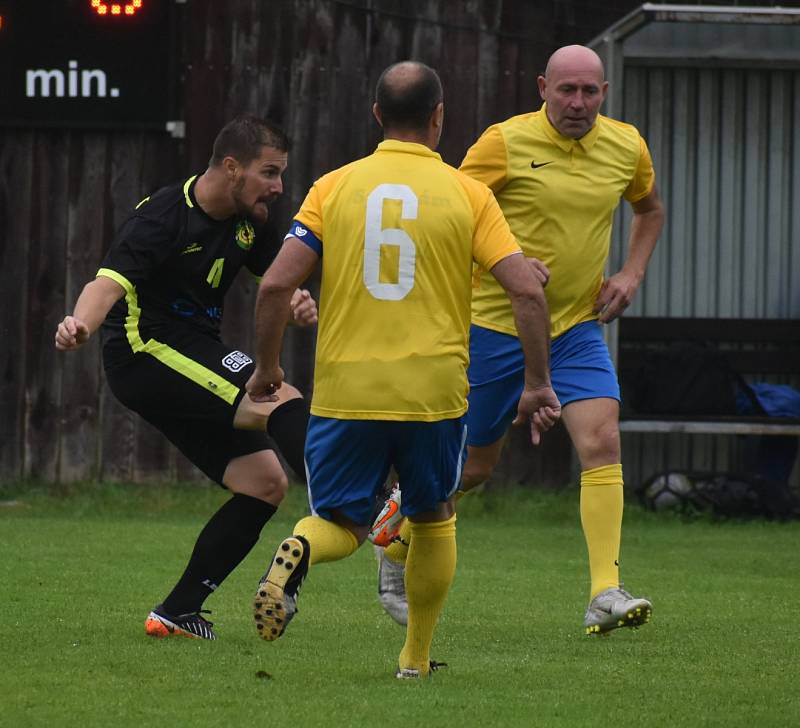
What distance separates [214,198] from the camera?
253 inches

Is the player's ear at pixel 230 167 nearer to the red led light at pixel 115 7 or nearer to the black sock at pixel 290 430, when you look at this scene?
the black sock at pixel 290 430

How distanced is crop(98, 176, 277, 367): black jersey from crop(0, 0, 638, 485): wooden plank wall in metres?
5.22

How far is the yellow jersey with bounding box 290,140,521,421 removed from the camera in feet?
16.4

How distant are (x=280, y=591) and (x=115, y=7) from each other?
7.02 meters

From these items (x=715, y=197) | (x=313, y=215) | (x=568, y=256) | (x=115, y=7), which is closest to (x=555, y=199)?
(x=568, y=256)

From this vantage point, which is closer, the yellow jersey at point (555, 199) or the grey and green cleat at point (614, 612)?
the grey and green cleat at point (614, 612)

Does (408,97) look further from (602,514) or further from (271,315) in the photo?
(602,514)

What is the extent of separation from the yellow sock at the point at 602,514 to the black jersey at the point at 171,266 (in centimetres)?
158

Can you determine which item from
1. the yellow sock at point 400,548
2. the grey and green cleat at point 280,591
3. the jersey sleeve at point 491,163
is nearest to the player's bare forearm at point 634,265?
the jersey sleeve at point 491,163

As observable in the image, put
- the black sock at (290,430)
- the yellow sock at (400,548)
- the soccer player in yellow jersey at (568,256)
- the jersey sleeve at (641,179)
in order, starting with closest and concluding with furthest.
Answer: the black sock at (290,430), the yellow sock at (400,548), the soccer player in yellow jersey at (568,256), the jersey sleeve at (641,179)

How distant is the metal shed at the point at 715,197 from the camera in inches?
498

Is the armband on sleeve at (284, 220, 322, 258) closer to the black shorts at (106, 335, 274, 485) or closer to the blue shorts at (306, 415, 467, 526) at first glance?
the blue shorts at (306, 415, 467, 526)

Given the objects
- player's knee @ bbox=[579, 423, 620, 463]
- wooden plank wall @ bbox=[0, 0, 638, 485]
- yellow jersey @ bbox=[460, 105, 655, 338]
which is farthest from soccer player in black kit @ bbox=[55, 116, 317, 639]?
wooden plank wall @ bbox=[0, 0, 638, 485]

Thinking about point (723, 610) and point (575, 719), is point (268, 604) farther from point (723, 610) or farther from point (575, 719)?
point (723, 610)
